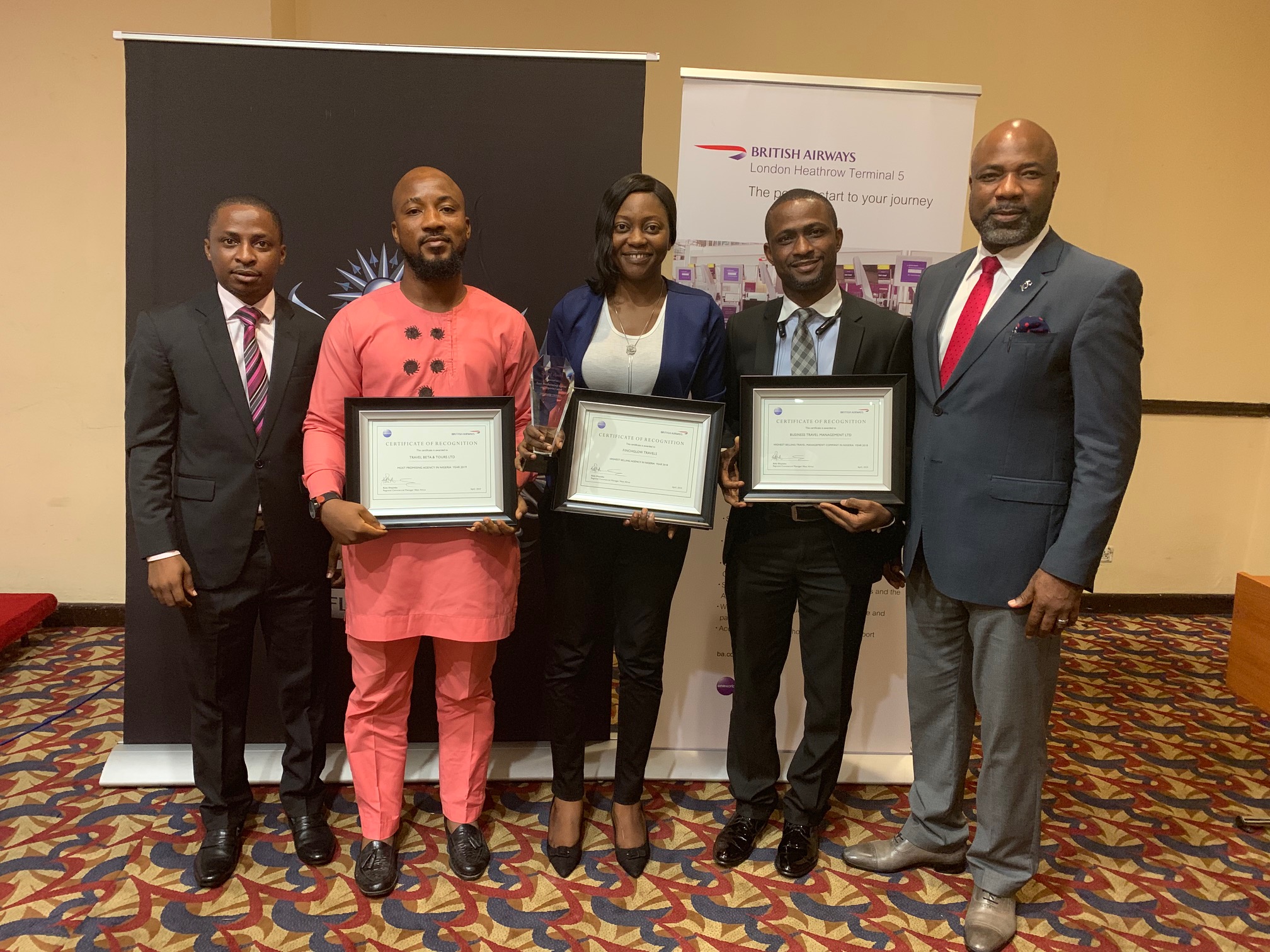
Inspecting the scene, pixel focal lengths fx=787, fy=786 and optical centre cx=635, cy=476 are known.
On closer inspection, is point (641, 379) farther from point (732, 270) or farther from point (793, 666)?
point (793, 666)

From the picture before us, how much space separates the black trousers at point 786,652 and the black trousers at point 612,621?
0.25 metres

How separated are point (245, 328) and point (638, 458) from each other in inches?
49.8

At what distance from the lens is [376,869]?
238cm

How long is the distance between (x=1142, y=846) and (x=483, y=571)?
2516mm

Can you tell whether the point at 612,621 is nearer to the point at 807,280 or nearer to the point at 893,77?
the point at 807,280

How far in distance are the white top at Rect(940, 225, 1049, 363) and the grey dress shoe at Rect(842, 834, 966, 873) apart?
1.59m

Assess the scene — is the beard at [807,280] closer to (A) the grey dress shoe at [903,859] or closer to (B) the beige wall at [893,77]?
(A) the grey dress shoe at [903,859]

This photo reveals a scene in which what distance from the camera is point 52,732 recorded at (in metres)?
3.29

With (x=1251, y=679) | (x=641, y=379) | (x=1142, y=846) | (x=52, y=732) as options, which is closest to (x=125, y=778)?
(x=52, y=732)

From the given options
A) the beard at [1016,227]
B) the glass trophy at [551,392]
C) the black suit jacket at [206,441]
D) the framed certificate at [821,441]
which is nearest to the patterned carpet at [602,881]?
the black suit jacket at [206,441]

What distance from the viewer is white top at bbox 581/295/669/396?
232 cm

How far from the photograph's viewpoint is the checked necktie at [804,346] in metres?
2.37

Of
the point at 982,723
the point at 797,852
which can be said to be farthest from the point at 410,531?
the point at 982,723

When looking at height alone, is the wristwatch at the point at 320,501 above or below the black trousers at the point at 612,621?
above
